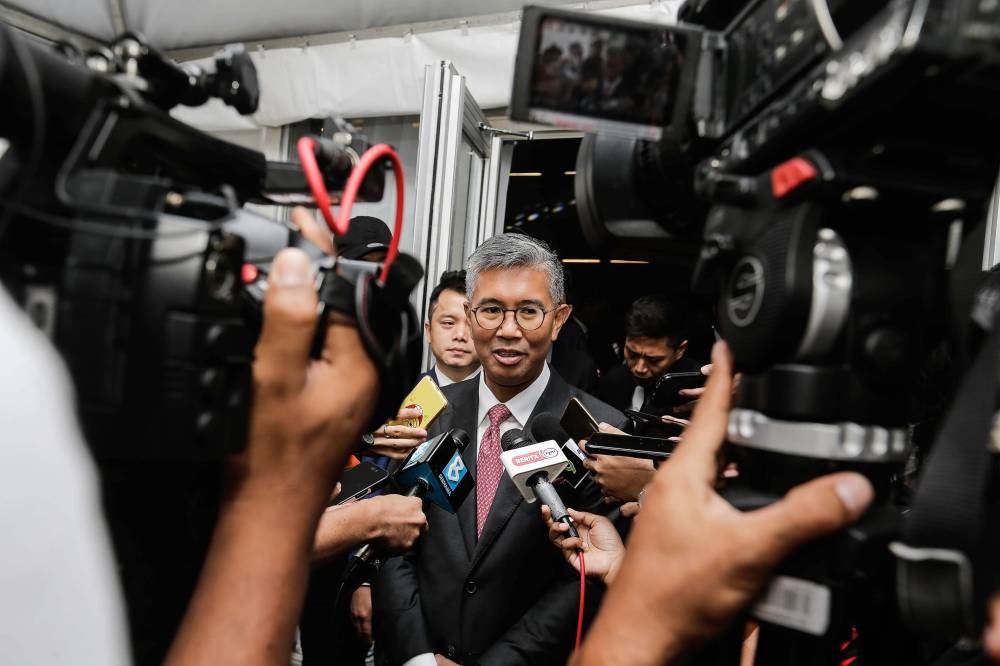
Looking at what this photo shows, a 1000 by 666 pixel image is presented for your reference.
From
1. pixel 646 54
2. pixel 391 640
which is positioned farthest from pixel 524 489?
pixel 646 54

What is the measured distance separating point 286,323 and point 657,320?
2.39 m

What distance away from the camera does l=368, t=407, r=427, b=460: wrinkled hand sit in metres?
1.45

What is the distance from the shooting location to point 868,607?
1.98 feet

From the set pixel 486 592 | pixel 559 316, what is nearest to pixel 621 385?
pixel 559 316

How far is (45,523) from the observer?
0.42 meters

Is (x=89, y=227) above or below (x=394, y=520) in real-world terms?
above

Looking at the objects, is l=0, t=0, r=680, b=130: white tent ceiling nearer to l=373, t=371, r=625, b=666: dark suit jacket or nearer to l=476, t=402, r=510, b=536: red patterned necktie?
l=476, t=402, r=510, b=536: red patterned necktie

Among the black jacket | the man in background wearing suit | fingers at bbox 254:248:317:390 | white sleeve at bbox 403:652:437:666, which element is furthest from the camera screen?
the black jacket

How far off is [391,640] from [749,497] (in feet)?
3.75

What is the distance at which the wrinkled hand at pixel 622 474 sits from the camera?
4.42 feet

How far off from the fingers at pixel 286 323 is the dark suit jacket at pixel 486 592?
968mm

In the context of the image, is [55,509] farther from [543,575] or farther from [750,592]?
[543,575]

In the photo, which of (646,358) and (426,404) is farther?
(646,358)

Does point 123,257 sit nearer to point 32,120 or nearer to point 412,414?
point 32,120
